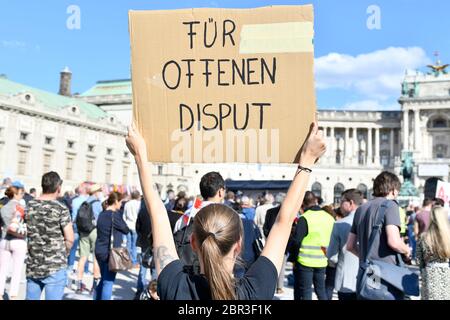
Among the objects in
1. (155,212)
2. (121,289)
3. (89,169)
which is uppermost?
(89,169)

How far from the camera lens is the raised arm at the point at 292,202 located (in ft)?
7.00

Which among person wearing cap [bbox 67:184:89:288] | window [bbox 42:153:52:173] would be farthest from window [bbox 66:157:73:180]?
person wearing cap [bbox 67:184:89:288]

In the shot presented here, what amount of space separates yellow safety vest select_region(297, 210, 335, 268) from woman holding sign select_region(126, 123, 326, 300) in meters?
4.25

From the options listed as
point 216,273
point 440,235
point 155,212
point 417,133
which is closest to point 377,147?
point 417,133

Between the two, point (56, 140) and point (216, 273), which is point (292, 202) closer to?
point (216, 273)

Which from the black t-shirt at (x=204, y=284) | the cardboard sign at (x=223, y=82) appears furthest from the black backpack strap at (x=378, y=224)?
the black t-shirt at (x=204, y=284)

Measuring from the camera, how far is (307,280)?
21.0 feet

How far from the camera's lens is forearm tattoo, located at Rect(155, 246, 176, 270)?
2162 mm

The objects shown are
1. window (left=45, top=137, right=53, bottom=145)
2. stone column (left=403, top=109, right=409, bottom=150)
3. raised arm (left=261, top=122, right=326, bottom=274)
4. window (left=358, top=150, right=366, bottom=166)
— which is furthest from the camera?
window (left=358, top=150, right=366, bottom=166)

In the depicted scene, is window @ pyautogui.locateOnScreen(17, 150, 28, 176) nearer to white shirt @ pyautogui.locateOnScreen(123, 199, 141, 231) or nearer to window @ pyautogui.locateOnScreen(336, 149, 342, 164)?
white shirt @ pyautogui.locateOnScreen(123, 199, 141, 231)

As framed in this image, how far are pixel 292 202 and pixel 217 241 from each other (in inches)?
18.9

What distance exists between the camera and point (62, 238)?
492 cm
